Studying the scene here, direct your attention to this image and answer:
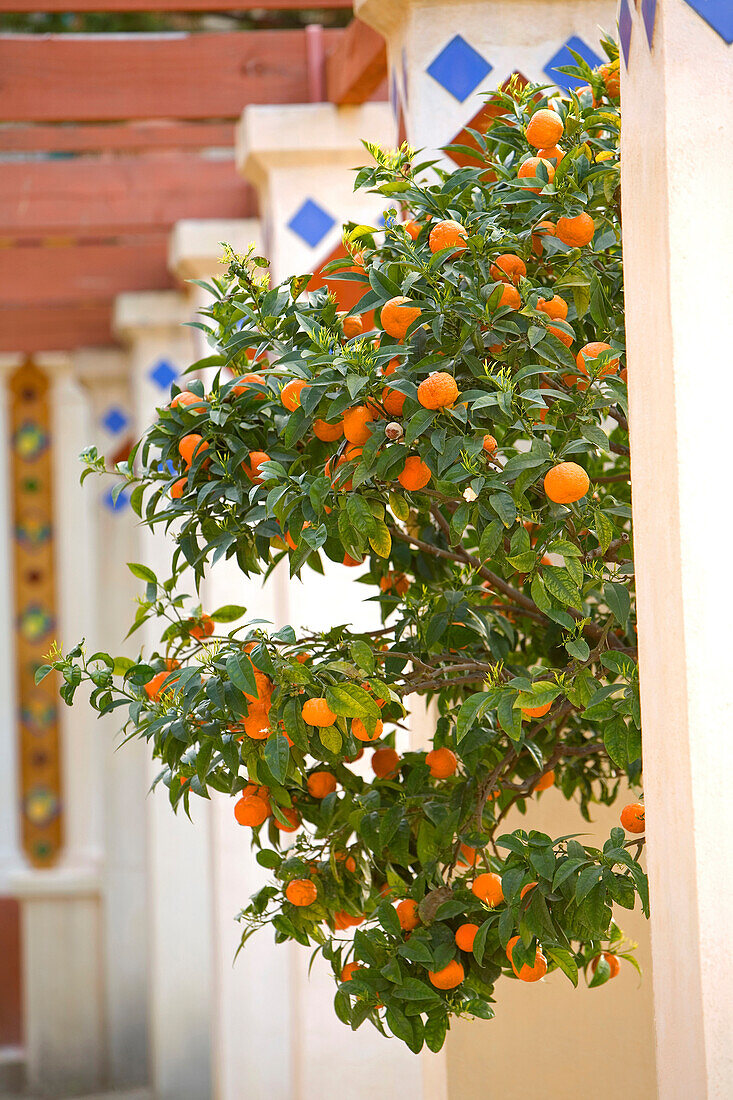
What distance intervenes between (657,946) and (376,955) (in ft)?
1.89

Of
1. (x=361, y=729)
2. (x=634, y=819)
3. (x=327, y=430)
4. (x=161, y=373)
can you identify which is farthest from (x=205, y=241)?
(x=634, y=819)

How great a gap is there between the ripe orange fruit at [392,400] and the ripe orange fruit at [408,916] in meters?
0.67

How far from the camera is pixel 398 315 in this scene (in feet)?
5.83

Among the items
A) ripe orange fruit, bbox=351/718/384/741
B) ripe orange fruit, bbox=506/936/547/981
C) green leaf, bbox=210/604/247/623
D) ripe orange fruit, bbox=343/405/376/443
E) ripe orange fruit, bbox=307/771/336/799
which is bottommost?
ripe orange fruit, bbox=506/936/547/981

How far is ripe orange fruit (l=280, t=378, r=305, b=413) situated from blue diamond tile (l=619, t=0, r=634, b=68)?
57cm

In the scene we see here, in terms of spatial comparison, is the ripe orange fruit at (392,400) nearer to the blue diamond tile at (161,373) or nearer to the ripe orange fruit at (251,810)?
the ripe orange fruit at (251,810)

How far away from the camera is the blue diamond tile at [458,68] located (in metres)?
2.70

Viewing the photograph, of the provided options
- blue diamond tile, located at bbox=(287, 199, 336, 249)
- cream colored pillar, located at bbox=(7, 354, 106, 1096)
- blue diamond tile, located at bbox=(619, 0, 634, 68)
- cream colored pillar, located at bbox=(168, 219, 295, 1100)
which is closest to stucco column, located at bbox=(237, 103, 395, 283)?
blue diamond tile, located at bbox=(287, 199, 336, 249)

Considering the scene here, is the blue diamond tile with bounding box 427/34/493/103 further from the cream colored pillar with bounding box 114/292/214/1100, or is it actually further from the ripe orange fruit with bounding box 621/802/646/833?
the cream colored pillar with bounding box 114/292/214/1100

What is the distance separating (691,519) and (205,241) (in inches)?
141

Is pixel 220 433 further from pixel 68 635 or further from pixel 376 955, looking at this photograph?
pixel 68 635

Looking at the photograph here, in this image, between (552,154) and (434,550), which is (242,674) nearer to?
(434,550)

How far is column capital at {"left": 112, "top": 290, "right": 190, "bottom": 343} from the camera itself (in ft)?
18.4

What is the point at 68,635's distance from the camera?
299 inches
